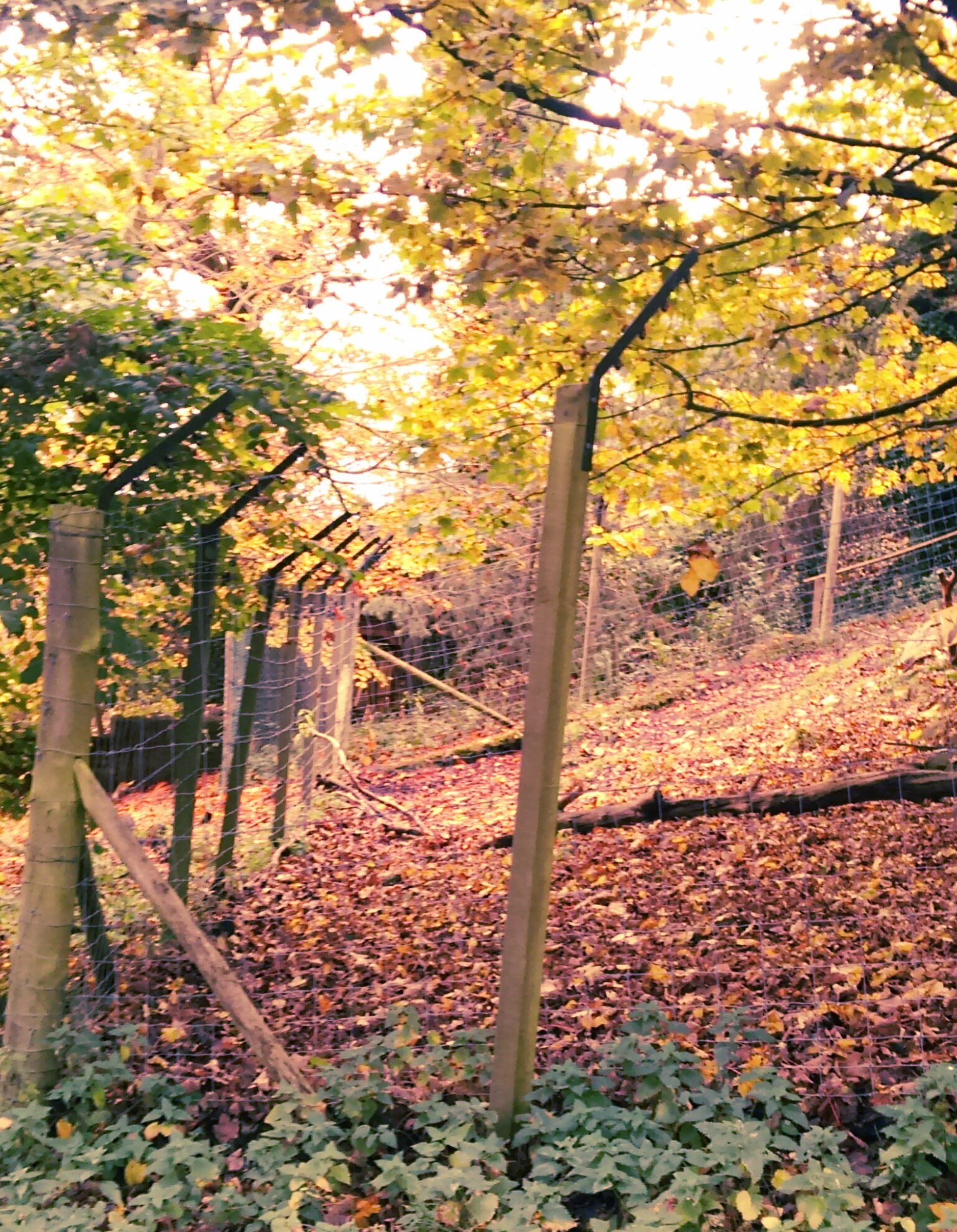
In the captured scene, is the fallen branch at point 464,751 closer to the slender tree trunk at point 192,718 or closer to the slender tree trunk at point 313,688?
the slender tree trunk at point 313,688

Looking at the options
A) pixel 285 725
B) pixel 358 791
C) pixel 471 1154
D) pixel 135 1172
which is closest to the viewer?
pixel 471 1154

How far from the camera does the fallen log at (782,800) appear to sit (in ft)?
18.4

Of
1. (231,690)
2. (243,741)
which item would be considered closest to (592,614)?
(231,690)

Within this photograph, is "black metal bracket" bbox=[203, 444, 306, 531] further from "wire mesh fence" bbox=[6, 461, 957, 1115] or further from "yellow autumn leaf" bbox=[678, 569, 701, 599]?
"yellow autumn leaf" bbox=[678, 569, 701, 599]

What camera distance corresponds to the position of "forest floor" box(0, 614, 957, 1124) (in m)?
4.12

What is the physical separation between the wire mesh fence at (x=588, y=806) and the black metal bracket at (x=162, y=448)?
20cm

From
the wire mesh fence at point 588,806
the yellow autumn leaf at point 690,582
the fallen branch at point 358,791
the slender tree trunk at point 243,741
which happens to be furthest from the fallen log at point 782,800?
the yellow autumn leaf at point 690,582

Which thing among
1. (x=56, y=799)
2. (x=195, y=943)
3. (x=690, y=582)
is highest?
(x=690, y=582)

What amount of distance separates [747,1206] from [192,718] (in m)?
2.94

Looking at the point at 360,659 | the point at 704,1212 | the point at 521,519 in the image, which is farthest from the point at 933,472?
the point at 360,659

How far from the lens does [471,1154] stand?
3.20 metres

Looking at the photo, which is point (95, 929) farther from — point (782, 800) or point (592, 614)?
point (592, 614)

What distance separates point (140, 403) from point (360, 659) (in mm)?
6601

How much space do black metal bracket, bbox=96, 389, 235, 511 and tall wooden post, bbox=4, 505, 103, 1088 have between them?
185 mm
